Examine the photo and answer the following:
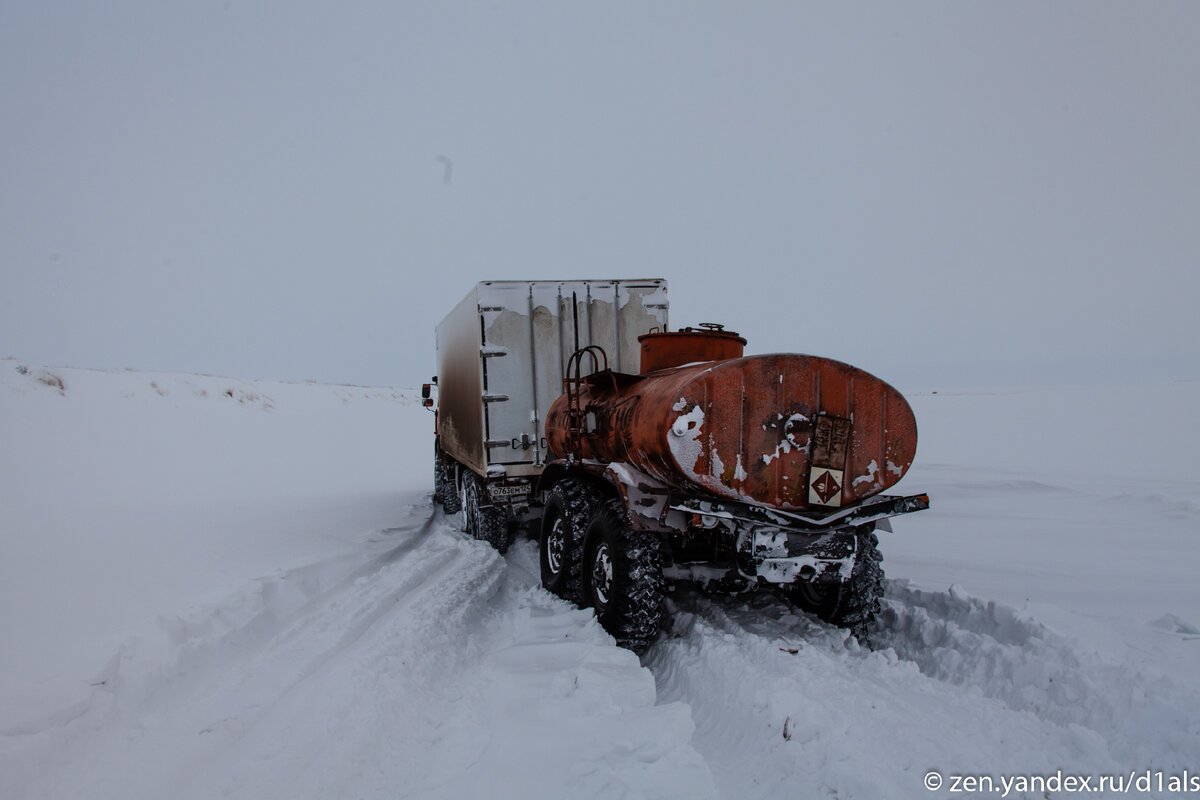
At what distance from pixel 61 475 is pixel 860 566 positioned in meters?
14.2

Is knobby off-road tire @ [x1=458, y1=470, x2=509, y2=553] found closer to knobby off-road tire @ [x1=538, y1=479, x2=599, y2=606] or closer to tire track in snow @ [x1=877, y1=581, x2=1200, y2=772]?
knobby off-road tire @ [x1=538, y1=479, x2=599, y2=606]

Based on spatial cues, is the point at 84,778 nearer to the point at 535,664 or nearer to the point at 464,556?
the point at 535,664

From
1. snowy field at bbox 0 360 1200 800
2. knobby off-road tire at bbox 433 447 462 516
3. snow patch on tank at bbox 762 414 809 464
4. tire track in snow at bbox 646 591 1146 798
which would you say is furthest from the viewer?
knobby off-road tire at bbox 433 447 462 516

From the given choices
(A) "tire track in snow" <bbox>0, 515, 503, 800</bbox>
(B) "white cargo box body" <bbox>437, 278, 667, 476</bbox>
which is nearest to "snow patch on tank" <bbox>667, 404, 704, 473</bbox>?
(A) "tire track in snow" <bbox>0, 515, 503, 800</bbox>

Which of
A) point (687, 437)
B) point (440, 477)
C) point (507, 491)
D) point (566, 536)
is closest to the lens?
point (687, 437)

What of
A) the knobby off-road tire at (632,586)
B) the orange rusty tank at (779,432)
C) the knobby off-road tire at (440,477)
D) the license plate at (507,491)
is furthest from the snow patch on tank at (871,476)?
the knobby off-road tire at (440,477)

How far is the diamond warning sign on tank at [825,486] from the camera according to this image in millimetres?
4766

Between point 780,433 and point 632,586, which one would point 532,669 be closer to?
point 632,586

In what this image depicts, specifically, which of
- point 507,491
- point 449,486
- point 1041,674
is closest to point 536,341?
point 507,491

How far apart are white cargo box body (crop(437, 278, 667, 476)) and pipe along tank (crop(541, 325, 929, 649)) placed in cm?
332

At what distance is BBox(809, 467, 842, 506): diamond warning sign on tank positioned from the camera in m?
4.77

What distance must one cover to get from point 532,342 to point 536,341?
6cm

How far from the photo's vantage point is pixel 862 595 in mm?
4961

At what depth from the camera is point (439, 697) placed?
4.21m
